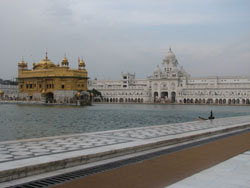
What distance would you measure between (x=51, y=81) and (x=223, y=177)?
235ft

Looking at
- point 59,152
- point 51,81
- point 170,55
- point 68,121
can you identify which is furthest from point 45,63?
point 59,152

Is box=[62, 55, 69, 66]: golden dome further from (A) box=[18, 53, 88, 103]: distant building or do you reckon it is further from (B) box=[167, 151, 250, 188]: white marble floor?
(B) box=[167, 151, 250, 188]: white marble floor

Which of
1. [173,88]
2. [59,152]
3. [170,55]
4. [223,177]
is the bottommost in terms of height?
[223,177]

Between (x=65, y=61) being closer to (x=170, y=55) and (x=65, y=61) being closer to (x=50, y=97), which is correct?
(x=50, y=97)

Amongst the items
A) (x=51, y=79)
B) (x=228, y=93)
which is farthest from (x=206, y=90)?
(x=51, y=79)

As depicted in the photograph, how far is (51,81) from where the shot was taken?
248 feet

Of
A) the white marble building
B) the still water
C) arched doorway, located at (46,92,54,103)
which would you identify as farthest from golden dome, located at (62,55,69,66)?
the white marble building

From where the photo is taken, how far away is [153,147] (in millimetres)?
10367

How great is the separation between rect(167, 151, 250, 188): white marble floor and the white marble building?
103m

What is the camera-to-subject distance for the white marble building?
110 m

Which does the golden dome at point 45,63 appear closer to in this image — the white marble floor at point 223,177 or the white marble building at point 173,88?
the white marble building at point 173,88

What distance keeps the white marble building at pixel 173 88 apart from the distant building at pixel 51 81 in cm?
4619

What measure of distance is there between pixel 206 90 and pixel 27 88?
5926 cm

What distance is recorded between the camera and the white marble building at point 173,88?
110 m
